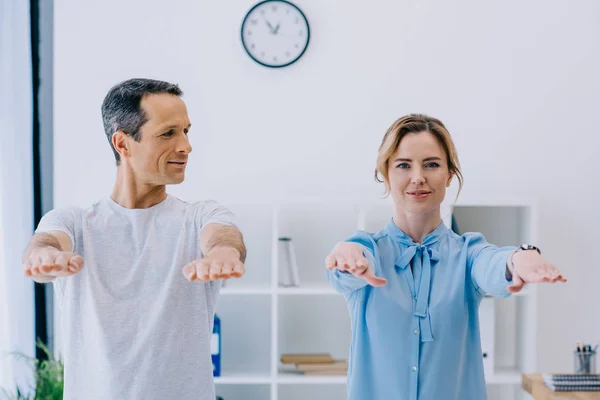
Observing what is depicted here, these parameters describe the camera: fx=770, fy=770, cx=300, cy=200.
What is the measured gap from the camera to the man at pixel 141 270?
1.50 meters

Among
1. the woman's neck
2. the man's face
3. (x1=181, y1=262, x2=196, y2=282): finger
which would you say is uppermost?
the man's face

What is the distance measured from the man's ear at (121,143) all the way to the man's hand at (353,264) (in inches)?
19.4

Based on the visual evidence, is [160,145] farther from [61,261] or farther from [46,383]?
[46,383]

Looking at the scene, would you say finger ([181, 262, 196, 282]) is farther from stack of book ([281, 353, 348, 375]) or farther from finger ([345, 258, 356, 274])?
stack of book ([281, 353, 348, 375])

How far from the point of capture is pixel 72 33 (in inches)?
144

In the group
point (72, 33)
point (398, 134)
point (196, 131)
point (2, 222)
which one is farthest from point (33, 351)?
point (398, 134)

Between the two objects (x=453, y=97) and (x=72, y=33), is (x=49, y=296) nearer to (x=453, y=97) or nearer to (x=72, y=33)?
(x=72, y=33)

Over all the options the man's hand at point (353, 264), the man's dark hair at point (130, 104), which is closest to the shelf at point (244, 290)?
the man's dark hair at point (130, 104)

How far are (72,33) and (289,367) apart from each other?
6.16ft

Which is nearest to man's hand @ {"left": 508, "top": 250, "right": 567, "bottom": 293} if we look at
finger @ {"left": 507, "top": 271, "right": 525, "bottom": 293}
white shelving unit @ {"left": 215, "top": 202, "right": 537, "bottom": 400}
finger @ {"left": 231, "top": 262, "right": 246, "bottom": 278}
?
finger @ {"left": 507, "top": 271, "right": 525, "bottom": 293}

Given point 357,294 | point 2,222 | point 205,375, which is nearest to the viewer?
point 205,375

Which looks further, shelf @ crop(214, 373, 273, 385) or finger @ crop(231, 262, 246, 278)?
shelf @ crop(214, 373, 273, 385)

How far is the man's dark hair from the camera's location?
62.2 inches

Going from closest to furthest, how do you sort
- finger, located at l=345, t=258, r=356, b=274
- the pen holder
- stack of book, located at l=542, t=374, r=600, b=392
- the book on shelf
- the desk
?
finger, located at l=345, t=258, r=356, b=274 → the desk → stack of book, located at l=542, t=374, r=600, b=392 → the pen holder → the book on shelf
